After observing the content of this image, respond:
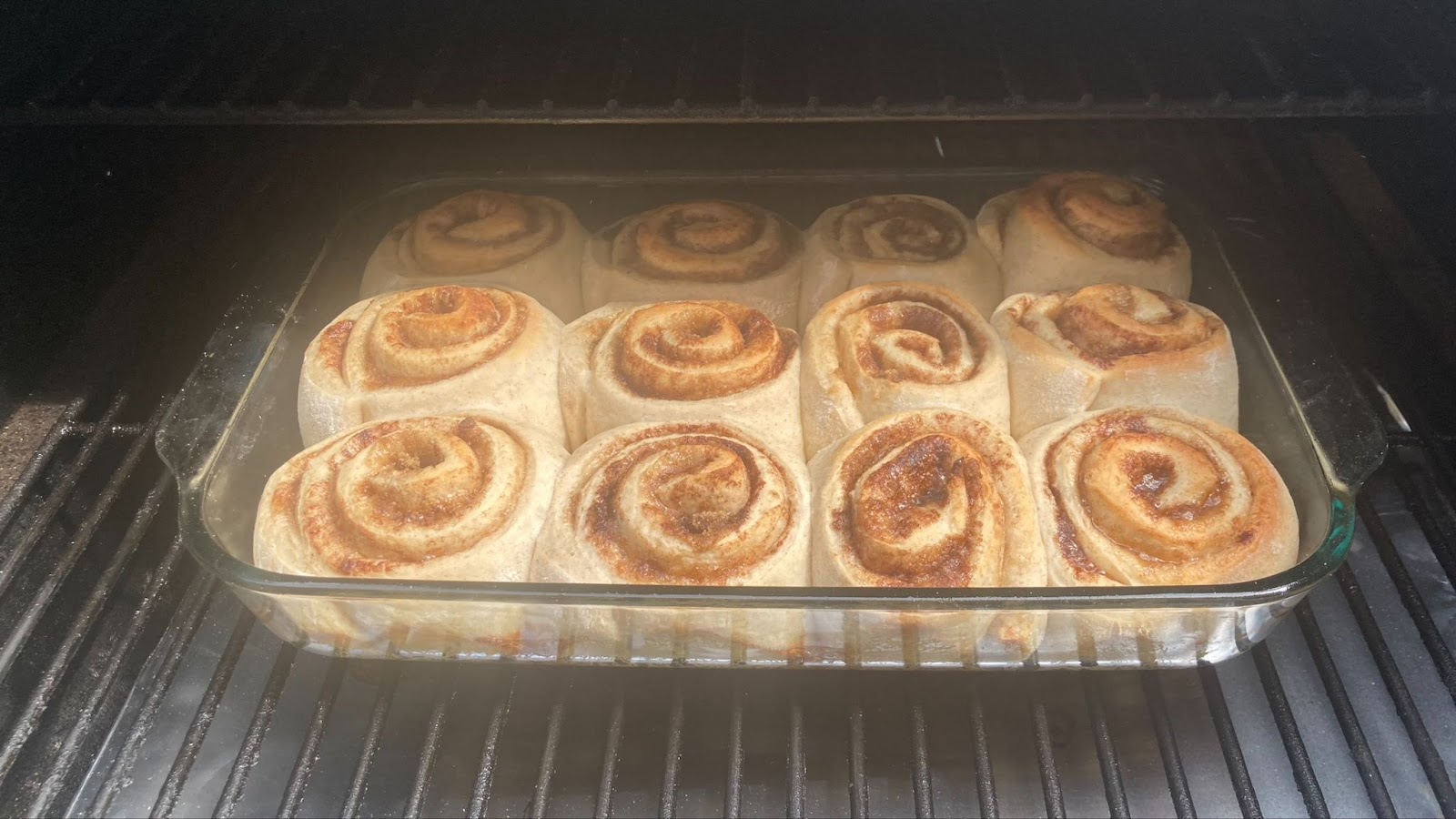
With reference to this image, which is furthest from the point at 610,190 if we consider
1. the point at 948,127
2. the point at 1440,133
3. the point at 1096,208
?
the point at 1440,133

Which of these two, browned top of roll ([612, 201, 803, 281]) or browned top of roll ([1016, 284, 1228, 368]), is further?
browned top of roll ([612, 201, 803, 281])

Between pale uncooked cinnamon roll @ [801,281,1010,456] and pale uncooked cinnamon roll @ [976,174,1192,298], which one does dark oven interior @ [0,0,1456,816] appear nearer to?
pale uncooked cinnamon roll @ [976,174,1192,298]

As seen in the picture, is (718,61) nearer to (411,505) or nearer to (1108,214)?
(1108,214)

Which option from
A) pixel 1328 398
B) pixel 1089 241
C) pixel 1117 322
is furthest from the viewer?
pixel 1089 241

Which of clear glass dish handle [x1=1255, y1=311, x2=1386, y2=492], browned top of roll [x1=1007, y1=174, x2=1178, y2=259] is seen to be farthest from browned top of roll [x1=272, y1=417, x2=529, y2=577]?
clear glass dish handle [x1=1255, y1=311, x2=1386, y2=492]

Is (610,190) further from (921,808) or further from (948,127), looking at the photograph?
(921,808)

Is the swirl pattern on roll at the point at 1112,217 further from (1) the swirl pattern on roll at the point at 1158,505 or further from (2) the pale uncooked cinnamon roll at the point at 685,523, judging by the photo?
(2) the pale uncooked cinnamon roll at the point at 685,523

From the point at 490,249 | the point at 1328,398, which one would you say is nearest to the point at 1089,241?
the point at 1328,398
